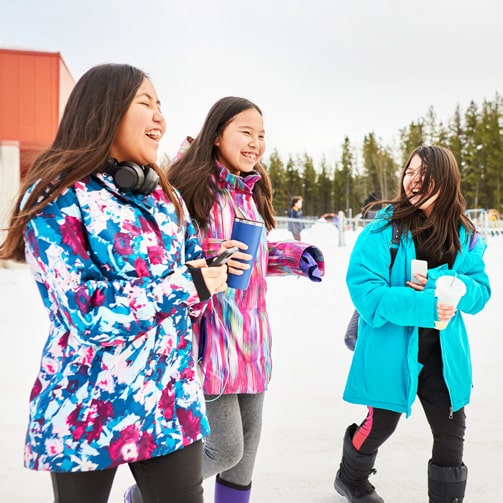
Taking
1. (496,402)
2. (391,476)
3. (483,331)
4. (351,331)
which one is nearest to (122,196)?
(351,331)

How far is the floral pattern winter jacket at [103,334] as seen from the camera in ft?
4.22

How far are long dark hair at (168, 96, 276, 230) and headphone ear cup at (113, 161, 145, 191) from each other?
534 mm

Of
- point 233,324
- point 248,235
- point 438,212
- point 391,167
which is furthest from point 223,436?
point 391,167

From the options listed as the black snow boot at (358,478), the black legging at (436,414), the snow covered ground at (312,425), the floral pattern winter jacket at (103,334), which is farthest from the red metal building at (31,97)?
the floral pattern winter jacket at (103,334)

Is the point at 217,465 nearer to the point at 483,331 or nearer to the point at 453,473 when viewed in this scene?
the point at 453,473

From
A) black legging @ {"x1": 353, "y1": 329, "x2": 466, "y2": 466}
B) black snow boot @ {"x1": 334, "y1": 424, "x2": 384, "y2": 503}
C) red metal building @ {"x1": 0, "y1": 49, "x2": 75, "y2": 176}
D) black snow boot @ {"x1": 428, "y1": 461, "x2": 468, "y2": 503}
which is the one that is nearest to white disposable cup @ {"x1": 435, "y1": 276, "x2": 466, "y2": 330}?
black legging @ {"x1": 353, "y1": 329, "x2": 466, "y2": 466}

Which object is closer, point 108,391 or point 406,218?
point 108,391

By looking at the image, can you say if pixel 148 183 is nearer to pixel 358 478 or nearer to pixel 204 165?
pixel 204 165

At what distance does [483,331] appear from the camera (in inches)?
230

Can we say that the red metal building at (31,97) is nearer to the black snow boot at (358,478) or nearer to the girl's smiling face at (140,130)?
the black snow boot at (358,478)

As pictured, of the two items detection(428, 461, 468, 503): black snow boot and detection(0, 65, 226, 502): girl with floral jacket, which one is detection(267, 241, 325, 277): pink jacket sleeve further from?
detection(428, 461, 468, 503): black snow boot

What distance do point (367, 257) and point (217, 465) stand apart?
0.92 m

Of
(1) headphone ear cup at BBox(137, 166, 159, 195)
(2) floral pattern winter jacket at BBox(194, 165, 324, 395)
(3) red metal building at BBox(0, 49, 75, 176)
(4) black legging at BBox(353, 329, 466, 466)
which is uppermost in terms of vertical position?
(3) red metal building at BBox(0, 49, 75, 176)

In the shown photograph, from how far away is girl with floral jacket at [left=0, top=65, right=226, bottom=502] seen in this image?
1295mm
